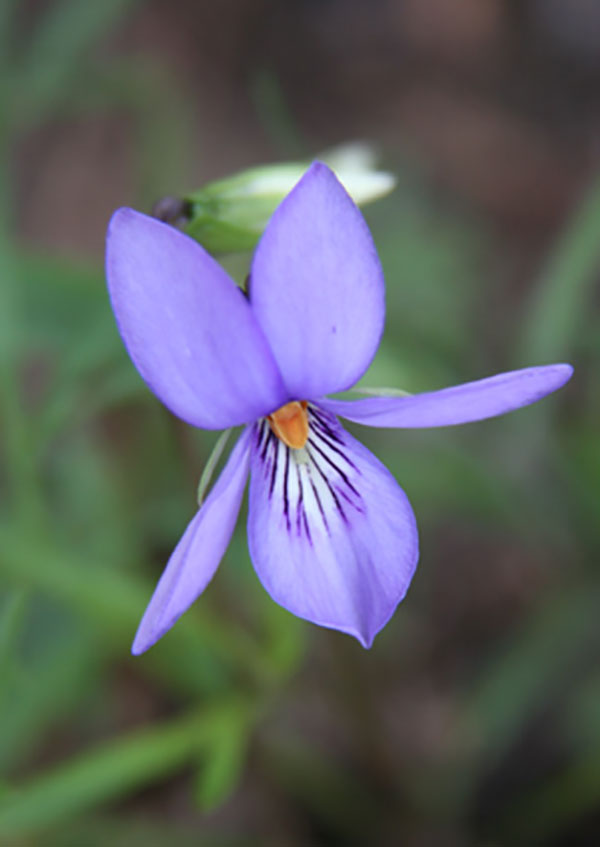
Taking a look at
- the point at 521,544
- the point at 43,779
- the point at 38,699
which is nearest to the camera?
the point at 43,779

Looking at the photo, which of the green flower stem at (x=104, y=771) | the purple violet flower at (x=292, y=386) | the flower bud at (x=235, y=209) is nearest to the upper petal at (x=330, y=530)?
the purple violet flower at (x=292, y=386)

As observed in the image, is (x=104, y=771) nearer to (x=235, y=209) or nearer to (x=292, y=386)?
(x=292, y=386)

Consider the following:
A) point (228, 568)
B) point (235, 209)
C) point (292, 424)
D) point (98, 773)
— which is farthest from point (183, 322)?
point (228, 568)

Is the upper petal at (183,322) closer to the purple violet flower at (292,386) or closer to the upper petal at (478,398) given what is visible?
the purple violet flower at (292,386)

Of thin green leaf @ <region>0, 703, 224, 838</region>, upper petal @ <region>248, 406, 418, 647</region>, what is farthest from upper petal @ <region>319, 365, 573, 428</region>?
thin green leaf @ <region>0, 703, 224, 838</region>

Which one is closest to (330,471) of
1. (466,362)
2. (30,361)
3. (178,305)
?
(178,305)

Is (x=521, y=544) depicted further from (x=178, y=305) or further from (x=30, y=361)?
(x=178, y=305)
